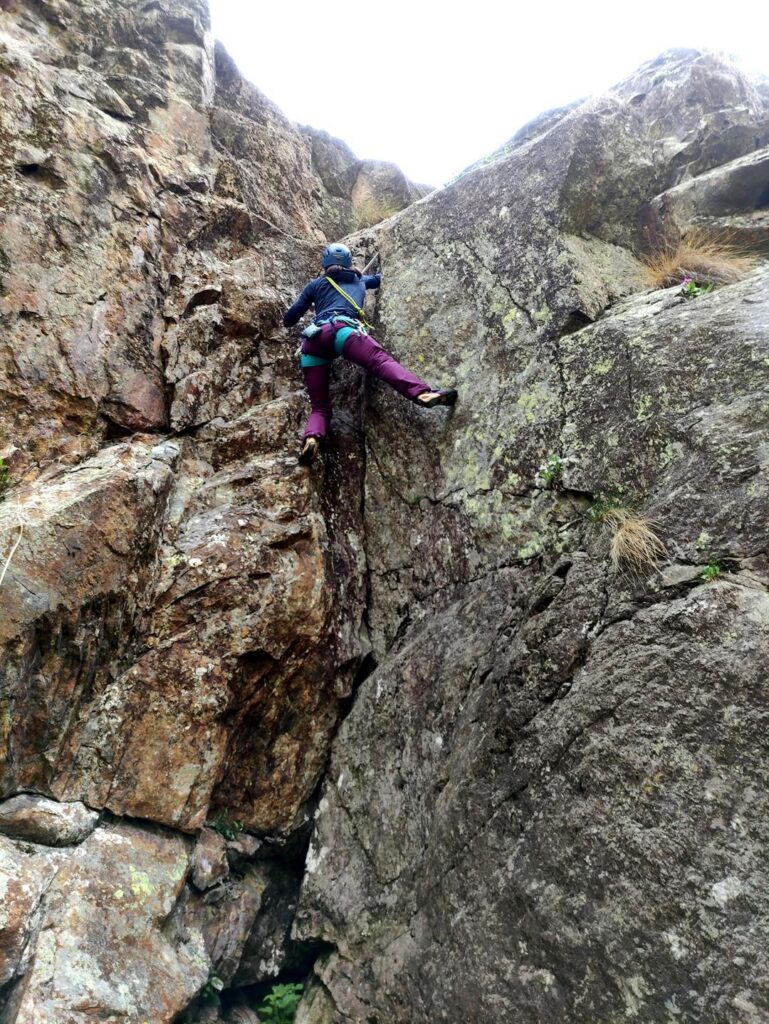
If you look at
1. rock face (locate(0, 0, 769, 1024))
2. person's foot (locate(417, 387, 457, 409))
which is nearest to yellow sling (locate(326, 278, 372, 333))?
rock face (locate(0, 0, 769, 1024))

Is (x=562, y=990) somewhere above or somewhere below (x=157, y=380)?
below

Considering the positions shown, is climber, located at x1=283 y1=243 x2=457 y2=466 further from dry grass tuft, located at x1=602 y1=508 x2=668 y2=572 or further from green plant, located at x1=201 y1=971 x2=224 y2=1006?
green plant, located at x1=201 y1=971 x2=224 y2=1006

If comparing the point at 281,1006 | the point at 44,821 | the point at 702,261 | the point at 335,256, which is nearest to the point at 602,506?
Answer: the point at 702,261

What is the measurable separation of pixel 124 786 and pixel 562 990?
11.5ft

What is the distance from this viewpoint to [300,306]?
7383 mm

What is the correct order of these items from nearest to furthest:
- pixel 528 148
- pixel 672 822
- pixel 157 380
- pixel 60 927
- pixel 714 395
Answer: pixel 672 822
pixel 60 927
pixel 714 395
pixel 157 380
pixel 528 148

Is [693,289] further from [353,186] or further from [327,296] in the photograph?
[353,186]

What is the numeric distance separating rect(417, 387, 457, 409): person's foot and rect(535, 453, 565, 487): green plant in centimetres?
134

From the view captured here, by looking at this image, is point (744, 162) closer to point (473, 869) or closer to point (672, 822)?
point (672, 822)

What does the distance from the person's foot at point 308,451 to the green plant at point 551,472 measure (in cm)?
236

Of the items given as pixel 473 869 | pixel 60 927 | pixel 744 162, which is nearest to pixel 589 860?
pixel 473 869

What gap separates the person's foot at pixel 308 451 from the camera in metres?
6.41

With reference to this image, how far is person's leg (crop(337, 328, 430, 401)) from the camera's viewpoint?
20.7ft

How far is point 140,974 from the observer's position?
438cm
